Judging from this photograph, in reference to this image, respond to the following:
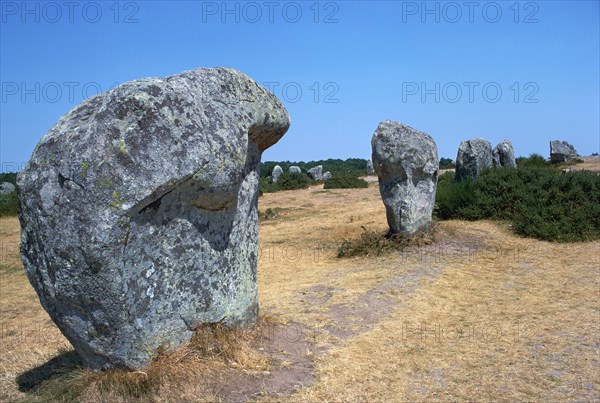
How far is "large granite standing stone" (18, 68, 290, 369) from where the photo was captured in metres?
3.82

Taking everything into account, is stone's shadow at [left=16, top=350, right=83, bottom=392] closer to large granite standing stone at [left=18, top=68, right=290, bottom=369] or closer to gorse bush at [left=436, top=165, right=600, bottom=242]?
large granite standing stone at [left=18, top=68, right=290, bottom=369]

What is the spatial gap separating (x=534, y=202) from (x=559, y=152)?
18.2 m

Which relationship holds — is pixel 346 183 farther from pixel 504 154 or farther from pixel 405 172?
pixel 405 172

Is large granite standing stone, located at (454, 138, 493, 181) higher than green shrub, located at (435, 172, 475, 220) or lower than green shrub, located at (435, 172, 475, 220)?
higher

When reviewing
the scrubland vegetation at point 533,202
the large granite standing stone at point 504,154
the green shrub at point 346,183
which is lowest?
the scrubland vegetation at point 533,202

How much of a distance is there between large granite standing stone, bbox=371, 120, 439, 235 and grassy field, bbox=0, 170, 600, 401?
608 millimetres

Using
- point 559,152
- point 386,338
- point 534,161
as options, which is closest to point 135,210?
point 386,338

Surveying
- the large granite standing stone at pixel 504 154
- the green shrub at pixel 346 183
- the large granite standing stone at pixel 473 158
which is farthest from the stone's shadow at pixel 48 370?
the green shrub at pixel 346 183

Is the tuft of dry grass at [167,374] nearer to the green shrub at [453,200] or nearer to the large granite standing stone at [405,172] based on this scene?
the large granite standing stone at [405,172]

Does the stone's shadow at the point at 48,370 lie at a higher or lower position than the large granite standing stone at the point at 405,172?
lower

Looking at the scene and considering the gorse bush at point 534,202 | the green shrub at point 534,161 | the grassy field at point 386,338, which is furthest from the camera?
the green shrub at point 534,161

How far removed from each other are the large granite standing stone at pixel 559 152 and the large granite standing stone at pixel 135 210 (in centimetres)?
2655

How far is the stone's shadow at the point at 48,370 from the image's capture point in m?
4.60

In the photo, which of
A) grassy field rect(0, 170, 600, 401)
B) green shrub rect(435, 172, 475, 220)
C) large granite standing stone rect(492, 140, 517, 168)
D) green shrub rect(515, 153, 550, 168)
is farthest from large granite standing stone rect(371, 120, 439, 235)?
green shrub rect(515, 153, 550, 168)
